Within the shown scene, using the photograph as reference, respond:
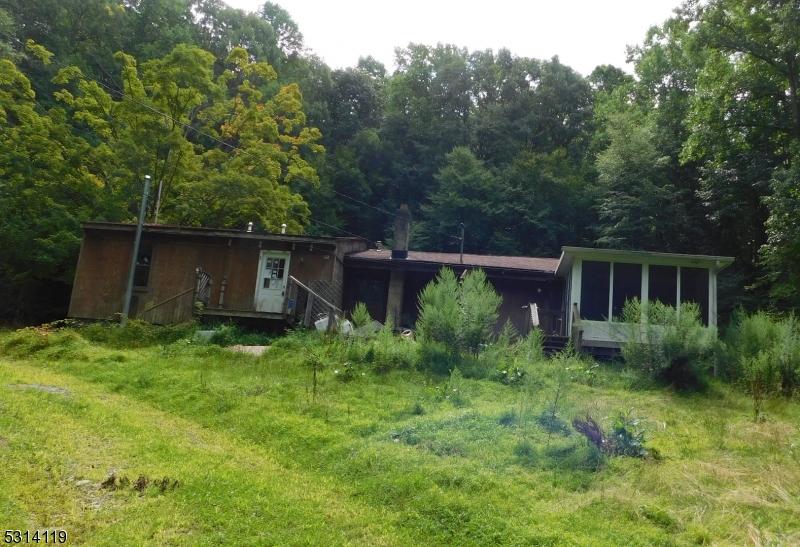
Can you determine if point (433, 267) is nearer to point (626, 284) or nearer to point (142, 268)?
point (626, 284)

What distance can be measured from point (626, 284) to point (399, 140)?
2819 cm

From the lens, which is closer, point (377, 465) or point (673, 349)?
point (377, 465)

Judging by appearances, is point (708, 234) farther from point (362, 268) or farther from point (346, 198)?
point (346, 198)

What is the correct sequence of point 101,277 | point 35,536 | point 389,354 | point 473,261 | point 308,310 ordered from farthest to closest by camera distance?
1. point 473,261
2. point 101,277
3. point 308,310
4. point 389,354
5. point 35,536

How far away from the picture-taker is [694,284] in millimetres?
17469

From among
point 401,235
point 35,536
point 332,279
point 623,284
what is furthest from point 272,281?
point 35,536

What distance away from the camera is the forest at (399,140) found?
22.3m

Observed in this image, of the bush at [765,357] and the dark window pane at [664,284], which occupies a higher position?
the dark window pane at [664,284]

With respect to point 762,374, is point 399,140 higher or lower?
higher

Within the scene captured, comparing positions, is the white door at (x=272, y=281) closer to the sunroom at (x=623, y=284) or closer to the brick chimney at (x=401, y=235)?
the brick chimney at (x=401, y=235)

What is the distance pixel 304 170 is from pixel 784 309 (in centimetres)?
2020

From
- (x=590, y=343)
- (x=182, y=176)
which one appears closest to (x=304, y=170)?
(x=182, y=176)

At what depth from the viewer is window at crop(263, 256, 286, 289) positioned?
19844 mm

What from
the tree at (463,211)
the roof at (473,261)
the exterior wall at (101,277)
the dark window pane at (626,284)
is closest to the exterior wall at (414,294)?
the roof at (473,261)
